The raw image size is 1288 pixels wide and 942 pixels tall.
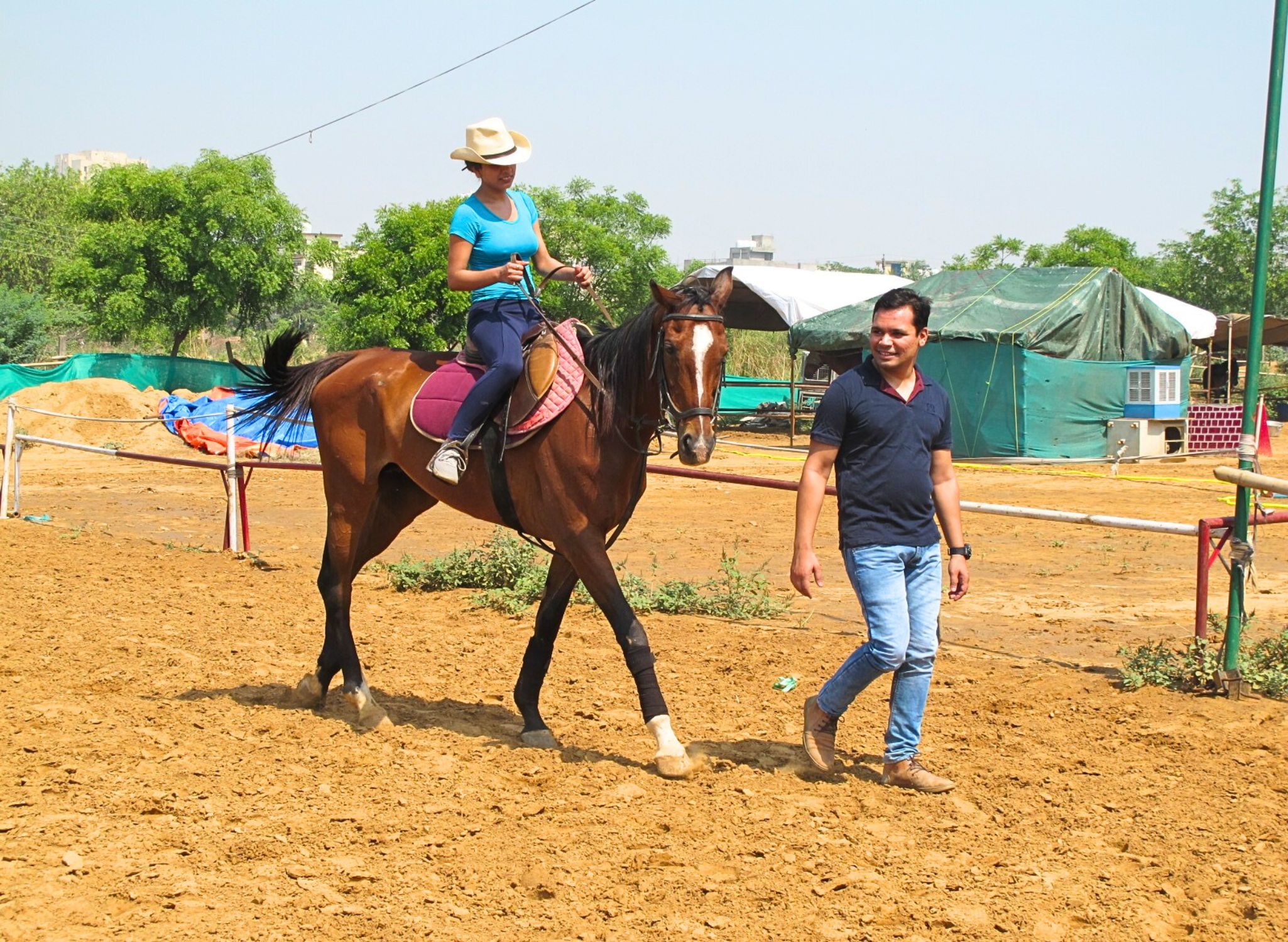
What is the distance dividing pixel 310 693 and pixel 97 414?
904 inches

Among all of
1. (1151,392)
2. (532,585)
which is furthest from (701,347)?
(1151,392)

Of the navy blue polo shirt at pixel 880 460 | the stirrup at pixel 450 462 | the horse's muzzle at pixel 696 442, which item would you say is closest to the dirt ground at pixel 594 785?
the navy blue polo shirt at pixel 880 460

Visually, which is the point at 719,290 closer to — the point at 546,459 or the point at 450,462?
the point at 546,459

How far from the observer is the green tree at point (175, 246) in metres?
33.7

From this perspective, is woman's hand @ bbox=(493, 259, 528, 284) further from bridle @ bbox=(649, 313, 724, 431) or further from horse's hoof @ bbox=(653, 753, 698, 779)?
horse's hoof @ bbox=(653, 753, 698, 779)

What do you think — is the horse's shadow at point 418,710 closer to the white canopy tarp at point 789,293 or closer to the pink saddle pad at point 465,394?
the pink saddle pad at point 465,394

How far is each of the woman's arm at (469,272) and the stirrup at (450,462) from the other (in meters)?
0.74

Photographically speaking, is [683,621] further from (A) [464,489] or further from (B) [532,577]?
(A) [464,489]

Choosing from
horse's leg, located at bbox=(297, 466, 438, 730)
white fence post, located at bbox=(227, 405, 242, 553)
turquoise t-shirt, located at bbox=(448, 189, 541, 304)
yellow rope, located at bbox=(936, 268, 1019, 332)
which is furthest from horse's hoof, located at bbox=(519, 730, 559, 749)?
yellow rope, located at bbox=(936, 268, 1019, 332)

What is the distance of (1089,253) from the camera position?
46.2 m

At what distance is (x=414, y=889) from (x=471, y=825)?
2.01ft

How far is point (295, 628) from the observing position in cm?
820

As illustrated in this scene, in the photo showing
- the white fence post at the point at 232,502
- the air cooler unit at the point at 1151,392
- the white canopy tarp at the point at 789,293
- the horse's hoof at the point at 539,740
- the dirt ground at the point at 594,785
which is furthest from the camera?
the white canopy tarp at the point at 789,293

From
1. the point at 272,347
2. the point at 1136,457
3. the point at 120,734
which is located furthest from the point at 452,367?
the point at 1136,457
